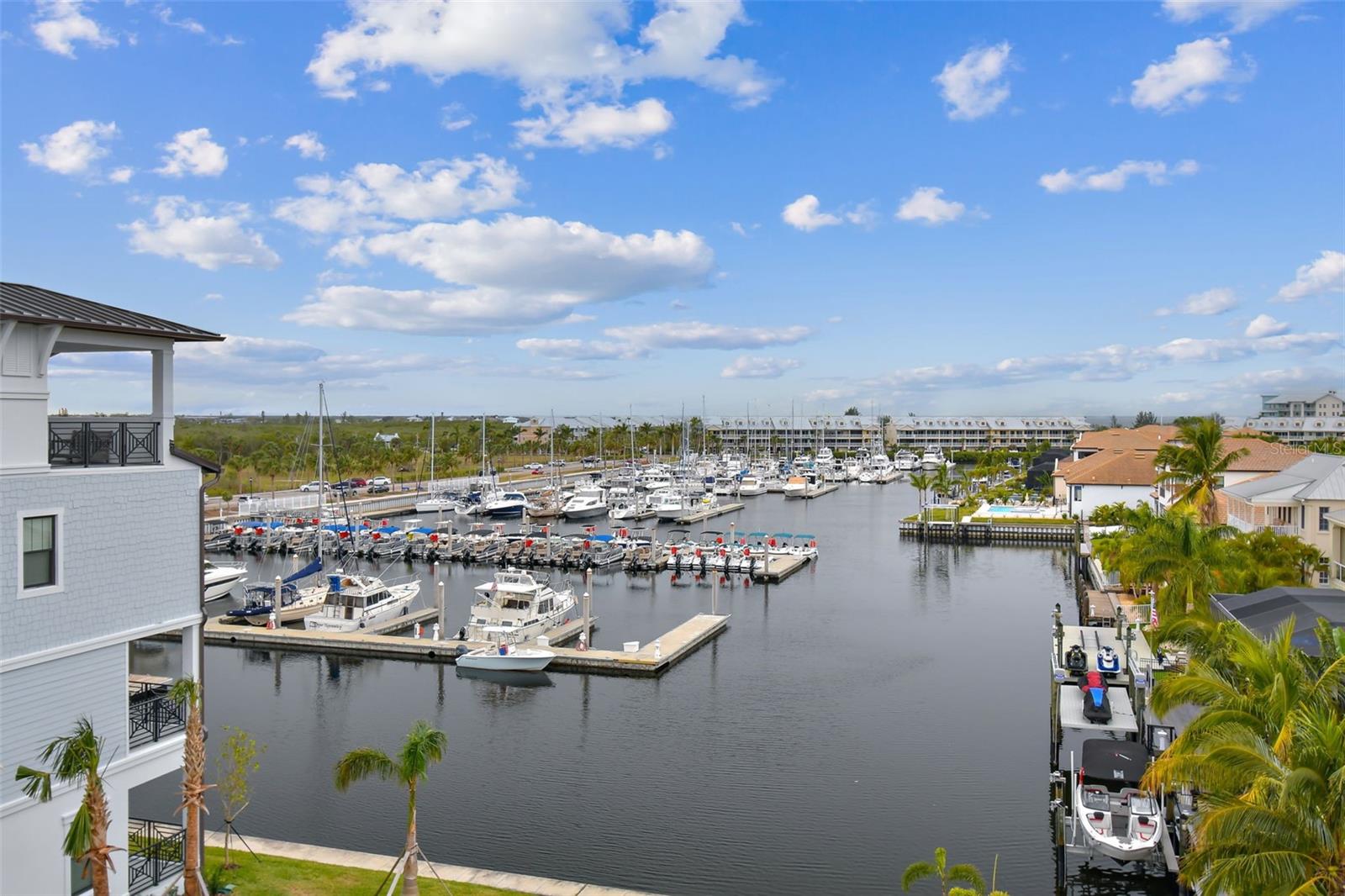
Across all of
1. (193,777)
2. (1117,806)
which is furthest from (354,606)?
(1117,806)

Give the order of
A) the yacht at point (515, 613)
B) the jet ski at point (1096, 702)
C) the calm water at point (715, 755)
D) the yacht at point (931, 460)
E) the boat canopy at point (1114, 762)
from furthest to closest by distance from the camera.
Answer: the yacht at point (931, 460), the yacht at point (515, 613), the jet ski at point (1096, 702), the boat canopy at point (1114, 762), the calm water at point (715, 755)

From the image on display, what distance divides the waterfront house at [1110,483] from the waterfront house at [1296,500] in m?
25.4

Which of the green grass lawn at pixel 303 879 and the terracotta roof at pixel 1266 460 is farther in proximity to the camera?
the terracotta roof at pixel 1266 460

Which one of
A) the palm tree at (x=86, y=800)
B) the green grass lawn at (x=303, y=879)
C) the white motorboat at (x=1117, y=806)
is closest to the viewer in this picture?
the palm tree at (x=86, y=800)

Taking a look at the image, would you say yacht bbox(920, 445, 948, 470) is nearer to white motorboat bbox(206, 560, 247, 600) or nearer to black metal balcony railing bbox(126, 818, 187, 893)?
white motorboat bbox(206, 560, 247, 600)

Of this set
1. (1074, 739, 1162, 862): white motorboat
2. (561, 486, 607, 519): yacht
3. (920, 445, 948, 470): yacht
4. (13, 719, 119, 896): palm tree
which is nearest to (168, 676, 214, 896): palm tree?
(13, 719, 119, 896): palm tree

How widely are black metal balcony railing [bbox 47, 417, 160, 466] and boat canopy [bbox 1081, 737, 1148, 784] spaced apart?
21.6 metres

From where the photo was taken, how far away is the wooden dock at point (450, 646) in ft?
125

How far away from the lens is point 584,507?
9512 cm

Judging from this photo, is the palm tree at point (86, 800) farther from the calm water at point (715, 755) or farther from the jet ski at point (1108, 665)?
the jet ski at point (1108, 665)

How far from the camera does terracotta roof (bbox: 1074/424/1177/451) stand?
100188mm

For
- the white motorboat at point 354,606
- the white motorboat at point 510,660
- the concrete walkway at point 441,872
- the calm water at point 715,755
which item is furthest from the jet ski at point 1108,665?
the white motorboat at point 354,606

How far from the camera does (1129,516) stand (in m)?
51.3

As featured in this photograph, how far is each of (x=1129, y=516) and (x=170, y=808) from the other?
46431 millimetres
